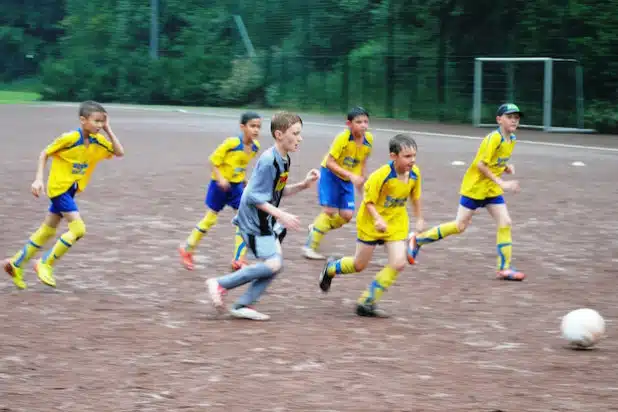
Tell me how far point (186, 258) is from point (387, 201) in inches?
102

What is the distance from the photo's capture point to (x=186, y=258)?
9.41 metres

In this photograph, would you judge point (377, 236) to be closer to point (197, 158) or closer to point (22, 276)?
point (22, 276)

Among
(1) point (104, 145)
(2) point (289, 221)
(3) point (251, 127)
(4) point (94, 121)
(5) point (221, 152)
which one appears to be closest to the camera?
(2) point (289, 221)

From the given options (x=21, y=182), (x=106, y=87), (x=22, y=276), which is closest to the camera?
(x=22, y=276)

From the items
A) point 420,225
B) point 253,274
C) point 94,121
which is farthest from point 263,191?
point 94,121

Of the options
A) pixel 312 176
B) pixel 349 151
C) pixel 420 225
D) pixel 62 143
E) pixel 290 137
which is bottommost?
pixel 420 225

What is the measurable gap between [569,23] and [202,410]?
25647 millimetres

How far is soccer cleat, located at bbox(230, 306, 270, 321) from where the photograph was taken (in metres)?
7.29

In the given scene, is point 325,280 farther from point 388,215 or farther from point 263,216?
point 263,216

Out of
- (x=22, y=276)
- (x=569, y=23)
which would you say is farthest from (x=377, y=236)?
(x=569, y=23)

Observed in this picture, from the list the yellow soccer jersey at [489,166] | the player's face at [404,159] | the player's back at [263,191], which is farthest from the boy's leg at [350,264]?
the yellow soccer jersey at [489,166]

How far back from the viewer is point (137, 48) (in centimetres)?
5553

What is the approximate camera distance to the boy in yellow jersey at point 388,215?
7316mm

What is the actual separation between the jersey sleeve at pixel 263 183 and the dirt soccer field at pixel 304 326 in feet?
2.87
